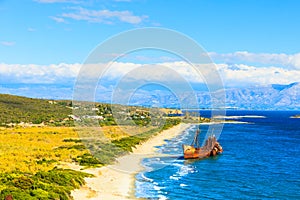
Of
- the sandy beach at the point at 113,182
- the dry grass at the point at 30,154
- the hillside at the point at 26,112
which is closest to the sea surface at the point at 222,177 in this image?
the sandy beach at the point at 113,182

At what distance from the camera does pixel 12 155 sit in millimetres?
53750

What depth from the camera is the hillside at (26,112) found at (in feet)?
395

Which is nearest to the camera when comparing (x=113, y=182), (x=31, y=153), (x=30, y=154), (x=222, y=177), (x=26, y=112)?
(x=113, y=182)

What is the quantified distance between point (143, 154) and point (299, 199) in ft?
116

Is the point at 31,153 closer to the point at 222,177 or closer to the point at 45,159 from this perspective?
the point at 45,159

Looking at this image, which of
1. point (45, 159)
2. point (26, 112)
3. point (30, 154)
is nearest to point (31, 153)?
point (30, 154)

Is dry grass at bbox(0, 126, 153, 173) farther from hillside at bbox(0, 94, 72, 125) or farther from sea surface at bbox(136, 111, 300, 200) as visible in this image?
hillside at bbox(0, 94, 72, 125)

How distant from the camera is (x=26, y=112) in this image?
13775 centimetres

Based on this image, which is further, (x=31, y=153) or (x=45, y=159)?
(x=31, y=153)

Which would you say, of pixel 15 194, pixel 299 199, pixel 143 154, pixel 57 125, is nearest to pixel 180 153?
pixel 143 154

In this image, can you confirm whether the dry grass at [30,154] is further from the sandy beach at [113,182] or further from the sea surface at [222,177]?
the sea surface at [222,177]

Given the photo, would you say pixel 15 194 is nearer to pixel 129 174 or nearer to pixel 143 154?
pixel 129 174

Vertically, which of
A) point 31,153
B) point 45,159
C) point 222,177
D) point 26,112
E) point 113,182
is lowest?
point 222,177

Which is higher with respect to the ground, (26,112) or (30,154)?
(26,112)
